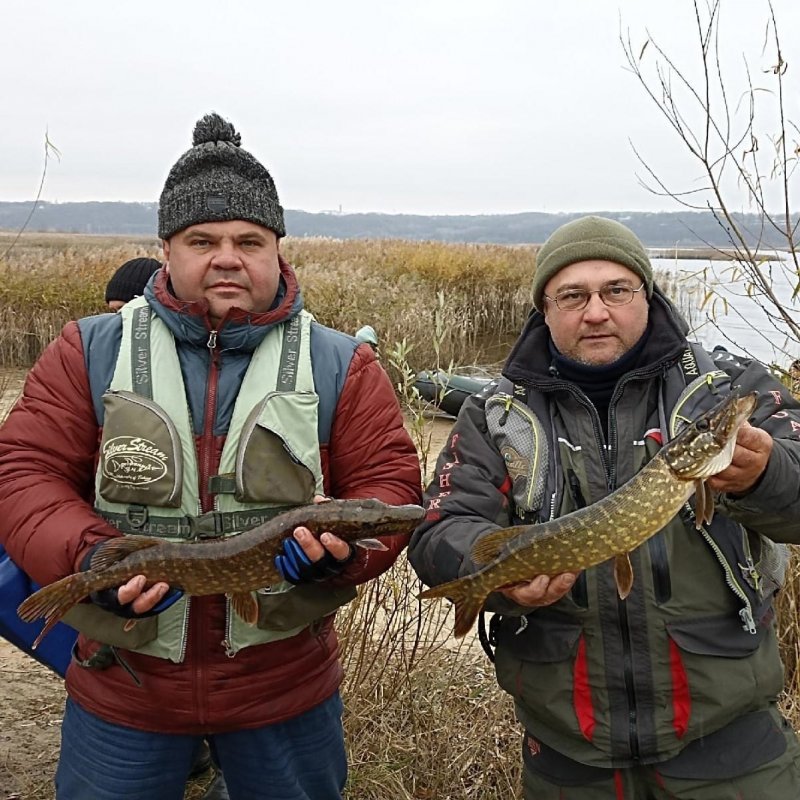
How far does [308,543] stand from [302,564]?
68mm

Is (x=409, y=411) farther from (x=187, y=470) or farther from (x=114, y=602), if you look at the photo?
(x=114, y=602)

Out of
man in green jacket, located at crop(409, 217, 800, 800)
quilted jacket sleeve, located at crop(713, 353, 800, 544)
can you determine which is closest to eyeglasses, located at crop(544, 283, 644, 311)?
man in green jacket, located at crop(409, 217, 800, 800)

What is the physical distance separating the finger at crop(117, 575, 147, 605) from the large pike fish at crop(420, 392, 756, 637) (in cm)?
77

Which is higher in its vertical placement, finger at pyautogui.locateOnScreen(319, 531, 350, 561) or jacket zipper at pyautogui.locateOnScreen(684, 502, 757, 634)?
finger at pyautogui.locateOnScreen(319, 531, 350, 561)

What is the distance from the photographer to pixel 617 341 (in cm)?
244

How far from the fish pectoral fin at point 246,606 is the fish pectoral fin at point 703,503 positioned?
122 centimetres

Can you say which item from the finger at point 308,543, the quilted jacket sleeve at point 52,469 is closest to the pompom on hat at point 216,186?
the quilted jacket sleeve at point 52,469

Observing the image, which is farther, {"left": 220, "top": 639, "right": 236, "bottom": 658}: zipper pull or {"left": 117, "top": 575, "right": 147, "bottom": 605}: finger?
{"left": 220, "top": 639, "right": 236, "bottom": 658}: zipper pull

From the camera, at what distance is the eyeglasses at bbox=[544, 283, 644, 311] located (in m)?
2.47

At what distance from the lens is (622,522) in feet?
6.88

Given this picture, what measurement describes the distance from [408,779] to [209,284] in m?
2.20

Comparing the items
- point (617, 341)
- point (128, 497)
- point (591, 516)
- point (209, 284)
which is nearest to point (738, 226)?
point (617, 341)

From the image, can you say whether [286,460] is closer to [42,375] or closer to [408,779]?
[42,375]

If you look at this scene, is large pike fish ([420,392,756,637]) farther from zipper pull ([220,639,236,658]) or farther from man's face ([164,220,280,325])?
man's face ([164,220,280,325])
